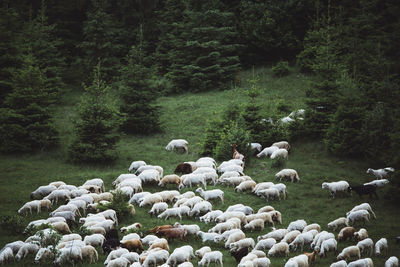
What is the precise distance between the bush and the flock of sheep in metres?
19.7

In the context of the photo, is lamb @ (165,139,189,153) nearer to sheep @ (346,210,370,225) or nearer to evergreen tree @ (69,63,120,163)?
evergreen tree @ (69,63,120,163)

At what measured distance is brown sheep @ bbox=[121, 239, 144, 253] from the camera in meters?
13.5

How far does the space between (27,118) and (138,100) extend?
23.9 feet

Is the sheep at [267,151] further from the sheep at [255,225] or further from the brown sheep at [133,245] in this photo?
the brown sheep at [133,245]

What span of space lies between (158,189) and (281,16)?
2787 centimetres

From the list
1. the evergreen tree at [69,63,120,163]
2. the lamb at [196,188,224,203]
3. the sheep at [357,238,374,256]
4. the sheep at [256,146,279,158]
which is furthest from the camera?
the sheep at [256,146,279,158]

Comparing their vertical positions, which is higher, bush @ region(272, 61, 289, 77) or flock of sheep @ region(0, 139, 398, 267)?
bush @ region(272, 61, 289, 77)

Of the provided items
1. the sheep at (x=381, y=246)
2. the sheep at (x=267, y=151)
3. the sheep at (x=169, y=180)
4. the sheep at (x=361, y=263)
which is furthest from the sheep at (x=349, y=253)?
the sheep at (x=267, y=151)

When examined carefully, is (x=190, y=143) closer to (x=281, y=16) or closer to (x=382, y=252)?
(x=382, y=252)

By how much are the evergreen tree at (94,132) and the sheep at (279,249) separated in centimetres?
1341

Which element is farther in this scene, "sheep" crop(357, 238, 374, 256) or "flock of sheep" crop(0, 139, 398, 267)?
"sheep" crop(357, 238, 374, 256)

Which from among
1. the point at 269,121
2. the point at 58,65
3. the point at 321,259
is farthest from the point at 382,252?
the point at 58,65

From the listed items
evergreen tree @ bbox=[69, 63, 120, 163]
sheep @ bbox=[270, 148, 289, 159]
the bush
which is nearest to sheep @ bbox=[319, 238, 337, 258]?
sheep @ bbox=[270, 148, 289, 159]

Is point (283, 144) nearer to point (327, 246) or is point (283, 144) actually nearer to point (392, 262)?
point (327, 246)
